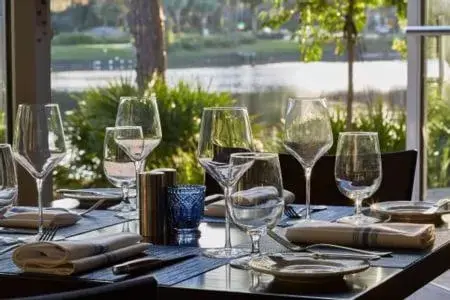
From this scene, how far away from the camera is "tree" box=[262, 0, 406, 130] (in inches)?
293

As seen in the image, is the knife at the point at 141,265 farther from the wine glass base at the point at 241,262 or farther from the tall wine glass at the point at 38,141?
the tall wine glass at the point at 38,141

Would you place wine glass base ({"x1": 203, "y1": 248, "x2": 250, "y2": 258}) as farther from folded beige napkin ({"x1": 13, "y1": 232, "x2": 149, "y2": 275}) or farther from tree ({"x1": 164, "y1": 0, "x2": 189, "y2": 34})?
tree ({"x1": 164, "y1": 0, "x2": 189, "y2": 34})

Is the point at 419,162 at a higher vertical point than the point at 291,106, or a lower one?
lower

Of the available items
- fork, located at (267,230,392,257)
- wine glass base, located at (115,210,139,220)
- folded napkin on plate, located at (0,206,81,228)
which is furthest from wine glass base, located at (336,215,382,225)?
folded napkin on plate, located at (0,206,81,228)

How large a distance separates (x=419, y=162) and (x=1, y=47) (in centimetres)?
182

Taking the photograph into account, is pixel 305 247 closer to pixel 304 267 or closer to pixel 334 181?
pixel 304 267

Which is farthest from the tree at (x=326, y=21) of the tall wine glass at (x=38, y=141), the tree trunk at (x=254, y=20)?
the tall wine glass at (x=38, y=141)

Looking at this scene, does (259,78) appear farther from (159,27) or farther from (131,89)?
(131,89)

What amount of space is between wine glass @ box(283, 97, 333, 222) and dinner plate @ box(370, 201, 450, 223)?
188 mm

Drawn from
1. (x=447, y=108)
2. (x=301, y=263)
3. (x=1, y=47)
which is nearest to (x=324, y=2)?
(x=447, y=108)

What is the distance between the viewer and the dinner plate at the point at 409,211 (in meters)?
2.57

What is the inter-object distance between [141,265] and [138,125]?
73 centimetres

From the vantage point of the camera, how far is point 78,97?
7105 mm

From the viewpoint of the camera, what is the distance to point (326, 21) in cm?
760
